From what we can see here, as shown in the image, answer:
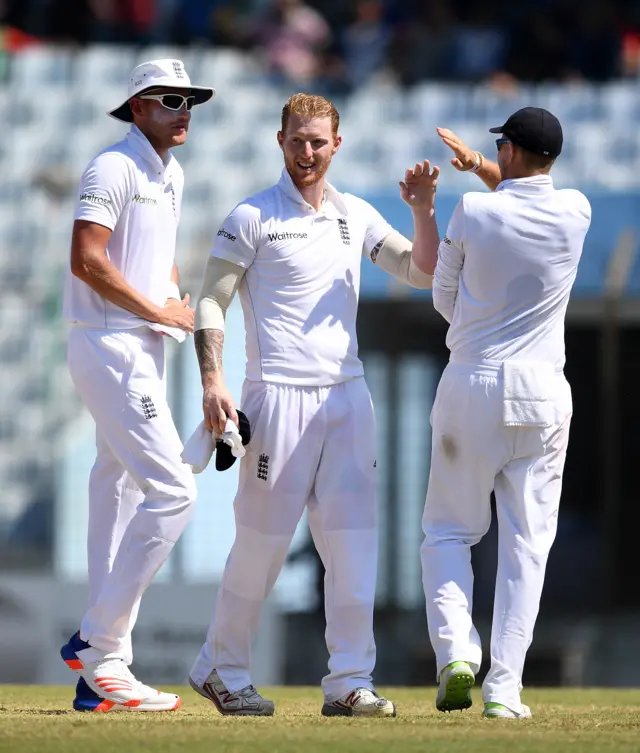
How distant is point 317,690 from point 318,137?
2.68 m

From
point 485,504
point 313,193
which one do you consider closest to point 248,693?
point 485,504

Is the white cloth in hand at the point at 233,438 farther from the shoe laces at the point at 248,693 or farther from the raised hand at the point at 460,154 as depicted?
the raised hand at the point at 460,154

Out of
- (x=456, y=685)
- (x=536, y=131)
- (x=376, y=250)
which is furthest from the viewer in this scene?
(x=376, y=250)

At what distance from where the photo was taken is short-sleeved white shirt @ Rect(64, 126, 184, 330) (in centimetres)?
495

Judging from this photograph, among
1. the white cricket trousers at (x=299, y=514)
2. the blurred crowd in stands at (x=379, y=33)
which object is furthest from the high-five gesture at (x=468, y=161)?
the blurred crowd in stands at (x=379, y=33)

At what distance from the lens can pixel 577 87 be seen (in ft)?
43.3

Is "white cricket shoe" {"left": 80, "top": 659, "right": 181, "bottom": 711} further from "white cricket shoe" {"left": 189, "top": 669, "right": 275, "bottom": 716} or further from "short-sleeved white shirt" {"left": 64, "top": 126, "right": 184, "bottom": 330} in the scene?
"short-sleeved white shirt" {"left": 64, "top": 126, "right": 184, "bottom": 330}

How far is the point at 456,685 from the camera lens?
453 cm

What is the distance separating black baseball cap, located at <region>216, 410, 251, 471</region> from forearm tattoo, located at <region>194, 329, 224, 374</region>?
0.53 feet

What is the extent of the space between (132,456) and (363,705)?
102cm

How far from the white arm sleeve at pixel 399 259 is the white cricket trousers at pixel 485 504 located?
1.45 feet

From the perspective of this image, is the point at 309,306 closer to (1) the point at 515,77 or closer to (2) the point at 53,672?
(2) the point at 53,672

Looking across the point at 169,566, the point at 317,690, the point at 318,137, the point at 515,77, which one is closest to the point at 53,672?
the point at 169,566

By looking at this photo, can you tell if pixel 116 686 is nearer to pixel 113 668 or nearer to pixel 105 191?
pixel 113 668
